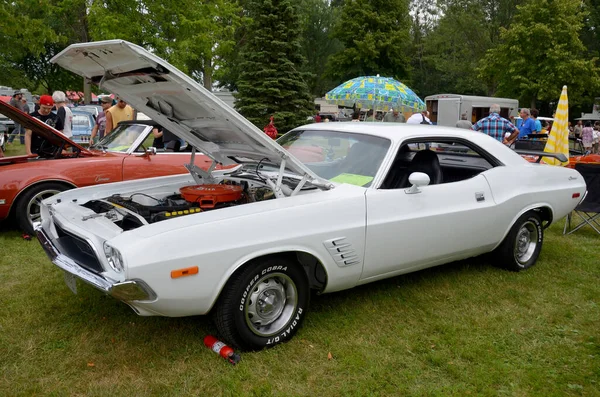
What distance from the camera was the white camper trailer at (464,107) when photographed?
27062mm

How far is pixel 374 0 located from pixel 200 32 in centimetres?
2638

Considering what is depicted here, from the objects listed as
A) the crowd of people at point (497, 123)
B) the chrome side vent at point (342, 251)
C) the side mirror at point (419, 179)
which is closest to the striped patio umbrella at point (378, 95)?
the crowd of people at point (497, 123)

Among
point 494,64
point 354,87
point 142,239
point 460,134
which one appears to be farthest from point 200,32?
point 494,64

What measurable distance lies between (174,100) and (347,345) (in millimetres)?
2120

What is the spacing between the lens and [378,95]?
12828 mm

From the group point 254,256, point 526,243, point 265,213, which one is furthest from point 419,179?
point 526,243

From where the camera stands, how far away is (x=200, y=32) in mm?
15281

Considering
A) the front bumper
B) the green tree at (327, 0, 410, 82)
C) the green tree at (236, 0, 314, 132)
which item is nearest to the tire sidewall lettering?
the front bumper

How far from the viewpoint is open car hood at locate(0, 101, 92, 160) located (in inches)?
208

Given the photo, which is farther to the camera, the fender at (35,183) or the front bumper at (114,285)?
the fender at (35,183)

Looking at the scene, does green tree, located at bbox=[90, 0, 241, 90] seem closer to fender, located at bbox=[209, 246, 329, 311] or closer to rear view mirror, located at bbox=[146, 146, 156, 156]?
rear view mirror, located at bbox=[146, 146, 156, 156]

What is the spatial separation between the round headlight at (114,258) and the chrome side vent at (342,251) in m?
1.28

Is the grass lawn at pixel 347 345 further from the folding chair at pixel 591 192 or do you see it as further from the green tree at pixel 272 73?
the green tree at pixel 272 73

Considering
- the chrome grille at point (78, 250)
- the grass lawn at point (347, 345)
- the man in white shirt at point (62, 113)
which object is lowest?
the grass lawn at point (347, 345)
